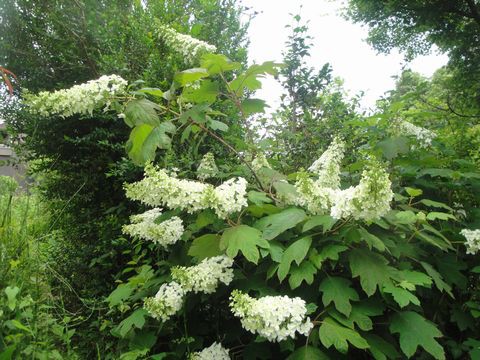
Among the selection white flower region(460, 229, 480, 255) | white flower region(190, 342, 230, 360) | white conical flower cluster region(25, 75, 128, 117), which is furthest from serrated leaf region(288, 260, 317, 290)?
white conical flower cluster region(25, 75, 128, 117)

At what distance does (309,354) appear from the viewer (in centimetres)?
155

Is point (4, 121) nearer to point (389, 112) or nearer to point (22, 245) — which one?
point (22, 245)

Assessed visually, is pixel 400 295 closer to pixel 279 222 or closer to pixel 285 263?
pixel 285 263

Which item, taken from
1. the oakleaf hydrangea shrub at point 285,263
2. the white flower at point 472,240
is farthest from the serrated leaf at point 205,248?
the white flower at point 472,240

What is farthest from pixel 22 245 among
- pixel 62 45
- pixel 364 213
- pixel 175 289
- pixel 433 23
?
pixel 433 23

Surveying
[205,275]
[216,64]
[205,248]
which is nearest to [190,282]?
[205,275]

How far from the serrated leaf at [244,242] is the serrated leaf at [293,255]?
0.10 m

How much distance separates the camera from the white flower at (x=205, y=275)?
175 cm

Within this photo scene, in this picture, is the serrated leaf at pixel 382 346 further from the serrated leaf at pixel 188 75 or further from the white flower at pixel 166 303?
the serrated leaf at pixel 188 75

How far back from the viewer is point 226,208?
69.7 inches

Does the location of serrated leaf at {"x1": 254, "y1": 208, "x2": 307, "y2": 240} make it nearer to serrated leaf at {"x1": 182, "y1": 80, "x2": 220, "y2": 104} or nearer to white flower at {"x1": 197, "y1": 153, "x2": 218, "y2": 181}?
white flower at {"x1": 197, "y1": 153, "x2": 218, "y2": 181}

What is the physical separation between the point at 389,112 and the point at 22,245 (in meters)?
2.39

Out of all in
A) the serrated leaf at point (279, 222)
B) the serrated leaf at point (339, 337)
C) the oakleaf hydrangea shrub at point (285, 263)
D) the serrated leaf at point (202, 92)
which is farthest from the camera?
the serrated leaf at point (202, 92)

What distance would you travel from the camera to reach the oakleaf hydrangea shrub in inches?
61.6
